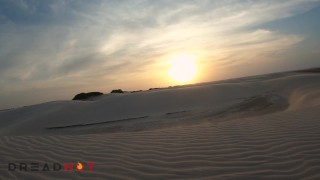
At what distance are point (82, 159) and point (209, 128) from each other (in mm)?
3377

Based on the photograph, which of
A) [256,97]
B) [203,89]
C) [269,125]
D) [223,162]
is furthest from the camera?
[203,89]

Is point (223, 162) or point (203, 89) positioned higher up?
point (203, 89)

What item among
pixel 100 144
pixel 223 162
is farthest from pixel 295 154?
pixel 100 144

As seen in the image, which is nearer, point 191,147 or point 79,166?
point 79,166

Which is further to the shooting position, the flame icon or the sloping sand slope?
the flame icon

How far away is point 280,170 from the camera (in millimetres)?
4488

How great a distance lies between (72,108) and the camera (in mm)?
17109

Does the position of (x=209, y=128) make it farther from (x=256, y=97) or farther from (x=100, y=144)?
(x=256, y=97)

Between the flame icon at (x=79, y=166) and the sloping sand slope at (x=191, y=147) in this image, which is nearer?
the sloping sand slope at (x=191, y=147)

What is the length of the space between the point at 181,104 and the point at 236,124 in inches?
316

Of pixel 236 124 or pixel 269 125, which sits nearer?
pixel 269 125

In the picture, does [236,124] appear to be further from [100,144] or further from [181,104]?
[181,104]

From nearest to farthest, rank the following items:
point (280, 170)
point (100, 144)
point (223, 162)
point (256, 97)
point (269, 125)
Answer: point (280, 170) < point (223, 162) < point (100, 144) < point (269, 125) < point (256, 97)

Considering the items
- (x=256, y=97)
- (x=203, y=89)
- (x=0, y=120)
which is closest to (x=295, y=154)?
(x=256, y=97)
